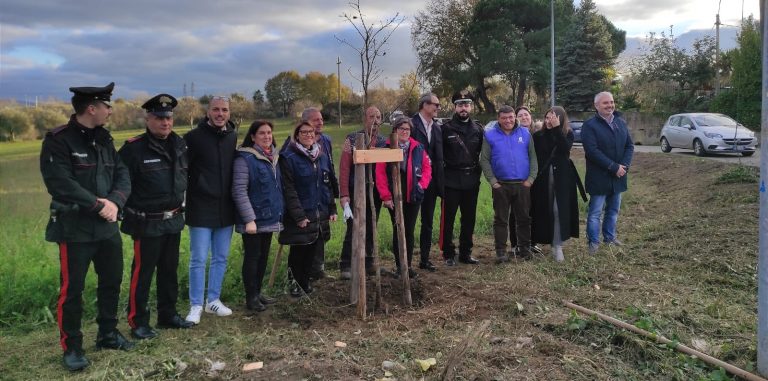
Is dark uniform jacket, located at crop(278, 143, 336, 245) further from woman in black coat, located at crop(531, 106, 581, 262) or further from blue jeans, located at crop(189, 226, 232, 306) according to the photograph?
woman in black coat, located at crop(531, 106, 581, 262)

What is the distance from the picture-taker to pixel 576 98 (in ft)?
119

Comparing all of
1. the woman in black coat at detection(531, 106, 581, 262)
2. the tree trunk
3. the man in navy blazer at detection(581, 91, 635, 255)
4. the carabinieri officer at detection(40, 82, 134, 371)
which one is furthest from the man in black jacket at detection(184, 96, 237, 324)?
the tree trunk

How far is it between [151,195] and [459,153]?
3327 millimetres

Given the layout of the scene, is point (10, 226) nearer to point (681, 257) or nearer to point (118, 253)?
point (118, 253)

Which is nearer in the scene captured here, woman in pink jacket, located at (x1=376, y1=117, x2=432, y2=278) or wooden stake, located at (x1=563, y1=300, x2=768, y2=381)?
wooden stake, located at (x1=563, y1=300, x2=768, y2=381)

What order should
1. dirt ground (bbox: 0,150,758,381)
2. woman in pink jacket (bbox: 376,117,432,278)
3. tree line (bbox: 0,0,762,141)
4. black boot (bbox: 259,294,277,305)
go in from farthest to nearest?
1. tree line (bbox: 0,0,762,141)
2. woman in pink jacket (bbox: 376,117,432,278)
3. black boot (bbox: 259,294,277,305)
4. dirt ground (bbox: 0,150,758,381)

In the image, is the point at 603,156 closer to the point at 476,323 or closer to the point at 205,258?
the point at 476,323

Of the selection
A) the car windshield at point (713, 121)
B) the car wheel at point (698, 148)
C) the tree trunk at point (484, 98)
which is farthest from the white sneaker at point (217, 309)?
the tree trunk at point (484, 98)

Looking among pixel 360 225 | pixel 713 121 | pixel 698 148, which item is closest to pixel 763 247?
pixel 360 225

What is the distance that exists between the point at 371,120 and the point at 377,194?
1176mm

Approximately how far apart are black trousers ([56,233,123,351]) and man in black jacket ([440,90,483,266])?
3534 millimetres

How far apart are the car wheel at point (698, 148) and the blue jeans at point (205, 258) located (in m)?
17.6

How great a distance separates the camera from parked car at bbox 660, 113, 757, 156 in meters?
17.2

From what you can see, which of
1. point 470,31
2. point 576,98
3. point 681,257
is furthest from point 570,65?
point 681,257
